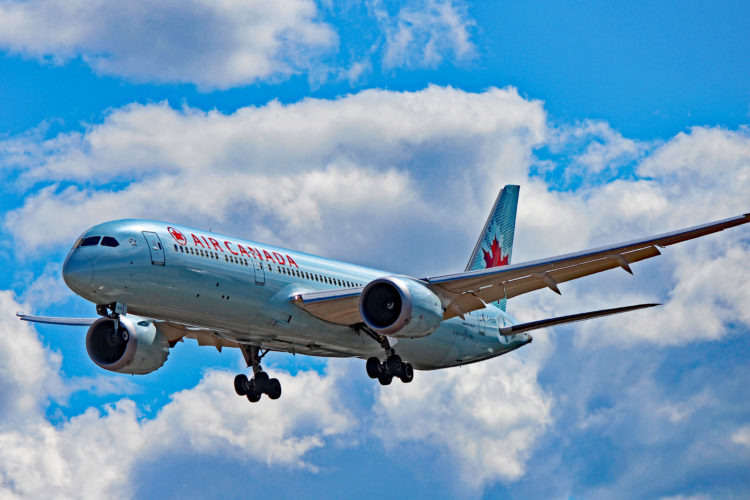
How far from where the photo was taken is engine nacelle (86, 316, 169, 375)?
141 feet

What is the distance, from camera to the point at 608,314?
41.5 meters

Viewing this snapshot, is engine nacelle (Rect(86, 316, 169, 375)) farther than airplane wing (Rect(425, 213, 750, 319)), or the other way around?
engine nacelle (Rect(86, 316, 169, 375))

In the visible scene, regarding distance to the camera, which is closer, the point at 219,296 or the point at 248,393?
the point at 219,296

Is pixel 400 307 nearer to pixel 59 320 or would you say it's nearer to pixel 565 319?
pixel 565 319

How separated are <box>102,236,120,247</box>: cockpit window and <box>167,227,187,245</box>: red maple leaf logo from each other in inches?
86.3

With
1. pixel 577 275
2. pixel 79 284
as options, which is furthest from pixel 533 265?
pixel 79 284

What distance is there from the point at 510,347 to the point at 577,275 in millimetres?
10554

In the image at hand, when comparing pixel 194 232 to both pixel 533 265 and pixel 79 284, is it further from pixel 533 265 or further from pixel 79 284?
pixel 533 265

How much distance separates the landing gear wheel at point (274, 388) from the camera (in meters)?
44.9

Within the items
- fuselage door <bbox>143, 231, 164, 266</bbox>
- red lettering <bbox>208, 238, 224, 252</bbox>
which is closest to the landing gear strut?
red lettering <bbox>208, 238, 224, 252</bbox>

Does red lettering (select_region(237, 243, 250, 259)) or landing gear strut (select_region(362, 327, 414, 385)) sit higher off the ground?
red lettering (select_region(237, 243, 250, 259))

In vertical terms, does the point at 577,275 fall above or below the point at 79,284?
above

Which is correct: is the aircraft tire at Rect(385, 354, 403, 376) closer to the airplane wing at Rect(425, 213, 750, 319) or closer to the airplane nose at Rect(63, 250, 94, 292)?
the airplane wing at Rect(425, 213, 750, 319)

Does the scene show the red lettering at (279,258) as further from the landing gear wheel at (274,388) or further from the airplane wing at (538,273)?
the landing gear wheel at (274,388)
